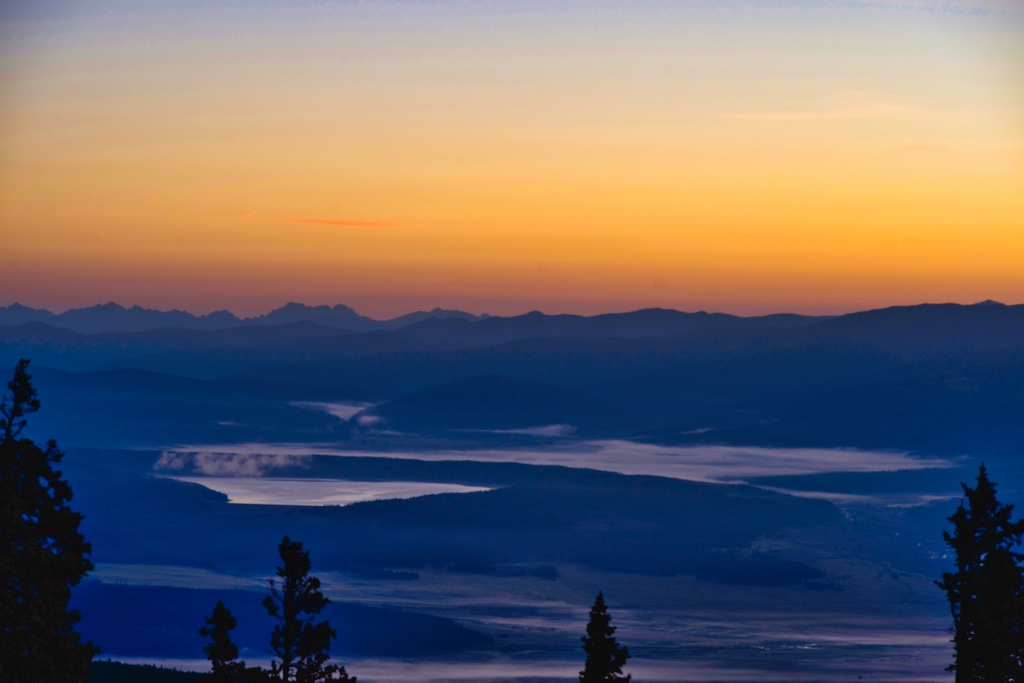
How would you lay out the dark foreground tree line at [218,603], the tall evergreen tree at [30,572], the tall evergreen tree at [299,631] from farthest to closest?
the tall evergreen tree at [299,631] < the dark foreground tree line at [218,603] < the tall evergreen tree at [30,572]

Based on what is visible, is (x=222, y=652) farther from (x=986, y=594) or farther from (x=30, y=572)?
(x=986, y=594)

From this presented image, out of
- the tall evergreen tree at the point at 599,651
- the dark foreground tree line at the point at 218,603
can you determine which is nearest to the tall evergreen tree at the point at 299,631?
the dark foreground tree line at the point at 218,603

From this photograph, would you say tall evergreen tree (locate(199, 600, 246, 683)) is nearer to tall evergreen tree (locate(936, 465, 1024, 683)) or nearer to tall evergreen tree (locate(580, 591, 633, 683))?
tall evergreen tree (locate(580, 591, 633, 683))

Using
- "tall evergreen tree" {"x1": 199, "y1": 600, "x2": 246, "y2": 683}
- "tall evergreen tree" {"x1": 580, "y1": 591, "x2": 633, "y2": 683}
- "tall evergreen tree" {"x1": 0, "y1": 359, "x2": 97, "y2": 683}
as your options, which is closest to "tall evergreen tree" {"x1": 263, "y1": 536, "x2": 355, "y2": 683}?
"tall evergreen tree" {"x1": 199, "y1": 600, "x2": 246, "y2": 683}

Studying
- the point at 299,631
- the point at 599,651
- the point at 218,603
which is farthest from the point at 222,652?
the point at 599,651

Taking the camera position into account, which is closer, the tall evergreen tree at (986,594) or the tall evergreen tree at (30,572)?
the tall evergreen tree at (30,572)

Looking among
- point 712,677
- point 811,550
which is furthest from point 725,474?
point 712,677

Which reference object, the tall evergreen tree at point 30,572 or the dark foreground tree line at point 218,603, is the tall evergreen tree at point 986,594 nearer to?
the dark foreground tree line at point 218,603

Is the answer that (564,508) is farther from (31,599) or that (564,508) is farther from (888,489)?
(31,599)
